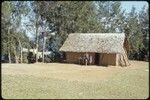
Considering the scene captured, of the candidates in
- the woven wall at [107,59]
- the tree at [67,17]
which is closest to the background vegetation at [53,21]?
the tree at [67,17]

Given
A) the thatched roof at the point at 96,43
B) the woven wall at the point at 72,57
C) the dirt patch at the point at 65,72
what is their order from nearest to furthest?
the dirt patch at the point at 65,72
the thatched roof at the point at 96,43
the woven wall at the point at 72,57

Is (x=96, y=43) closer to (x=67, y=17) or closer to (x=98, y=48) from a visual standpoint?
(x=98, y=48)

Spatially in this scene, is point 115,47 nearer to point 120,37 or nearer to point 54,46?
point 120,37

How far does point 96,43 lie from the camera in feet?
122

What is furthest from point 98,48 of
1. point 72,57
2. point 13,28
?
point 13,28

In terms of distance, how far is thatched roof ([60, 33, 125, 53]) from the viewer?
3534 cm

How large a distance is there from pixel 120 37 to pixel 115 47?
177 centimetres

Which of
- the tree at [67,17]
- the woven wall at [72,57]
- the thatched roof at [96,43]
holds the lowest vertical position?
the woven wall at [72,57]

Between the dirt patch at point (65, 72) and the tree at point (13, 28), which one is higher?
the tree at point (13, 28)

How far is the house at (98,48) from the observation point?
35.0m

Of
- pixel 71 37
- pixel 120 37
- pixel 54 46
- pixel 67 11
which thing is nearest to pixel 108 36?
pixel 120 37

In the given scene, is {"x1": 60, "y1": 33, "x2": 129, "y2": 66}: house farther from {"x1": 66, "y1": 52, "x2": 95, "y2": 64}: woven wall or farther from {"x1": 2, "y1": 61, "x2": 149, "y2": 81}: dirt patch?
{"x1": 2, "y1": 61, "x2": 149, "y2": 81}: dirt patch

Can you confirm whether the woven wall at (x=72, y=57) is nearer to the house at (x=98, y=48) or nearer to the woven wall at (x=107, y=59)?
the house at (x=98, y=48)

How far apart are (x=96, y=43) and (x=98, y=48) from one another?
124cm
